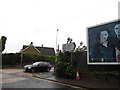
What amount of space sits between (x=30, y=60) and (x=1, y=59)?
569 cm

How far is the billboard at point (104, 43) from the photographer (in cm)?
1051

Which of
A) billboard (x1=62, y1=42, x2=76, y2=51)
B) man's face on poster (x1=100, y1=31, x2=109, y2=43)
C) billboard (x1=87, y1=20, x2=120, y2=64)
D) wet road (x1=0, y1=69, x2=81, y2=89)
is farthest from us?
billboard (x1=62, y1=42, x2=76, y2=51)

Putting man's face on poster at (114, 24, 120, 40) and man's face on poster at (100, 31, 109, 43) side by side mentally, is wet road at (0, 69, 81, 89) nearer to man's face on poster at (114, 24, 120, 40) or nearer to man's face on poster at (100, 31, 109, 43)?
man's face on poster at (100, 31, 109, 43)

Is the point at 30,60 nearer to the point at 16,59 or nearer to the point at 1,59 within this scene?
the point at 16,59

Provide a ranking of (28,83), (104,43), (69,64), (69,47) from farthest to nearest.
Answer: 1. (69,47)
2. (69,64)
3. (104,43)
4. (28,83)

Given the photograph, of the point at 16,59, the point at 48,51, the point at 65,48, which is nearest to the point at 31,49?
the point at 48,51

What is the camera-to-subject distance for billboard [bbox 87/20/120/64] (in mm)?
10508

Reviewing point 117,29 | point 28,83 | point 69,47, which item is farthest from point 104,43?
point 28,83

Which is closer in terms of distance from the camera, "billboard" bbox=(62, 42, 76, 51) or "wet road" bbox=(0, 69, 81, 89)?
"wet road" bbox=(0, 69, 81, 89)

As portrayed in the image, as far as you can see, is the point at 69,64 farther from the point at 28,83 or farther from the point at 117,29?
the point at 117,29

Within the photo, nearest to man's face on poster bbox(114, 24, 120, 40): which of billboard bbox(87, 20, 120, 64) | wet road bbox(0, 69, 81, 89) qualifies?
billboard bbox(87, 20, 120, 64)

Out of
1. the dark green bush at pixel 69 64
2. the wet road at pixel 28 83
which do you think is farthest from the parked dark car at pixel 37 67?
the wet road at pixel 28 83

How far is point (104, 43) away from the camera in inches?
446

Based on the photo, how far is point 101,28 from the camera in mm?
11867
